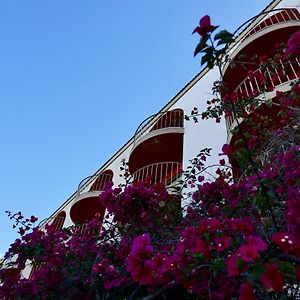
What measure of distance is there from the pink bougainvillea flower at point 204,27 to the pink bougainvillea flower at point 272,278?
4.70 ft

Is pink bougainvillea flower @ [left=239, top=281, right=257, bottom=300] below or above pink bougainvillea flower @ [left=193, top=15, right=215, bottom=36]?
below

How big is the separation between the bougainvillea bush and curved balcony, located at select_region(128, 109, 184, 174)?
13.5 feet

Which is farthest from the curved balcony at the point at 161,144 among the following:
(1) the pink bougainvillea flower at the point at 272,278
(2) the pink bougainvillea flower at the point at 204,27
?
(1) the pink bougainvillea flower at the point at 272,278

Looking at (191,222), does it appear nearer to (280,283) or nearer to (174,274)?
(174,274)

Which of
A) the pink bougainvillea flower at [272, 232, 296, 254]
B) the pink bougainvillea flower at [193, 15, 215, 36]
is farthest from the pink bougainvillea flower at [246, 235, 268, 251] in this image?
the pink bougainvillea flower at [193, 15, 215, 36]

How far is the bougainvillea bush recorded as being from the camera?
214 cm

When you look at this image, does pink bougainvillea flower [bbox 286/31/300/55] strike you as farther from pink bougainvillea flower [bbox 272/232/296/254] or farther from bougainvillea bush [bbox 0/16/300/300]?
pink bougainvillea flower [bbox 272/232/296/254]

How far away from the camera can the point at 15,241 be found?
5180 millimetres

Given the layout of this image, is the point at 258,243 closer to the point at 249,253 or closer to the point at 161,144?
the point at 249,253

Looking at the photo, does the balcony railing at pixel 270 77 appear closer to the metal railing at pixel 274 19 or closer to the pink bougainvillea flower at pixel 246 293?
the metal railing at pixel 274 19

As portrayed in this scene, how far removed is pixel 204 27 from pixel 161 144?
9.09 metres

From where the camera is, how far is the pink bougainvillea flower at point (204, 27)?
2.16 m

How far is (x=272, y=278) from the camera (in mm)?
1763

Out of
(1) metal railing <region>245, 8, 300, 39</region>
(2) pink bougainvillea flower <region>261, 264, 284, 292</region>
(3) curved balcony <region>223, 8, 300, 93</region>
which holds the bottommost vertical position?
(2) pink bougainvillea flower <region>261, 264, 284, 292</region>
